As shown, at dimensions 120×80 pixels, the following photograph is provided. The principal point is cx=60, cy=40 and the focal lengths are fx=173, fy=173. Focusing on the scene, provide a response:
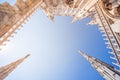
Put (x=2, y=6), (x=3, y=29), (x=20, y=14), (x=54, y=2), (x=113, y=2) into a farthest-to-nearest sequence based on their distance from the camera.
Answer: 1. (x=54, y=2)
2. (x=113, y=2)
3. (x=20, y=14)
4. (x=2, y=6)
5. (x=3, y=29)

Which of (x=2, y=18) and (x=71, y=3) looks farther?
(x=71, y=3)

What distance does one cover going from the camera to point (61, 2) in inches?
1283

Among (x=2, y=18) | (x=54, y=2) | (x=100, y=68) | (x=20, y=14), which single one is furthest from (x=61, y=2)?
(x=2, y=18)

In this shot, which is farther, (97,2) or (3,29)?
(97,2)

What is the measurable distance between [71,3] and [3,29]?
68.8ft

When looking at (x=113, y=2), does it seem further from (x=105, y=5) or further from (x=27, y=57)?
(x=27, y=57)

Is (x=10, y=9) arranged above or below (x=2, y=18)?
above

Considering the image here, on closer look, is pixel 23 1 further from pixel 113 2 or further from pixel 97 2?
pixel 113 2

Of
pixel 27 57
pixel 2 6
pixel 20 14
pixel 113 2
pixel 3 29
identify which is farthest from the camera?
pixel 27 57

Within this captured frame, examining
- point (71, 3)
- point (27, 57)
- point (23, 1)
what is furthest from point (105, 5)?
point (27, 57)

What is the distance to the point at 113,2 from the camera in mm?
17219

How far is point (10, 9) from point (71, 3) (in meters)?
19.0

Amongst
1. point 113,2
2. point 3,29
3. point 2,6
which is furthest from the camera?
point 113,2

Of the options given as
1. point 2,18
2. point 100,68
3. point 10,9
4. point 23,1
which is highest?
point 23,1
